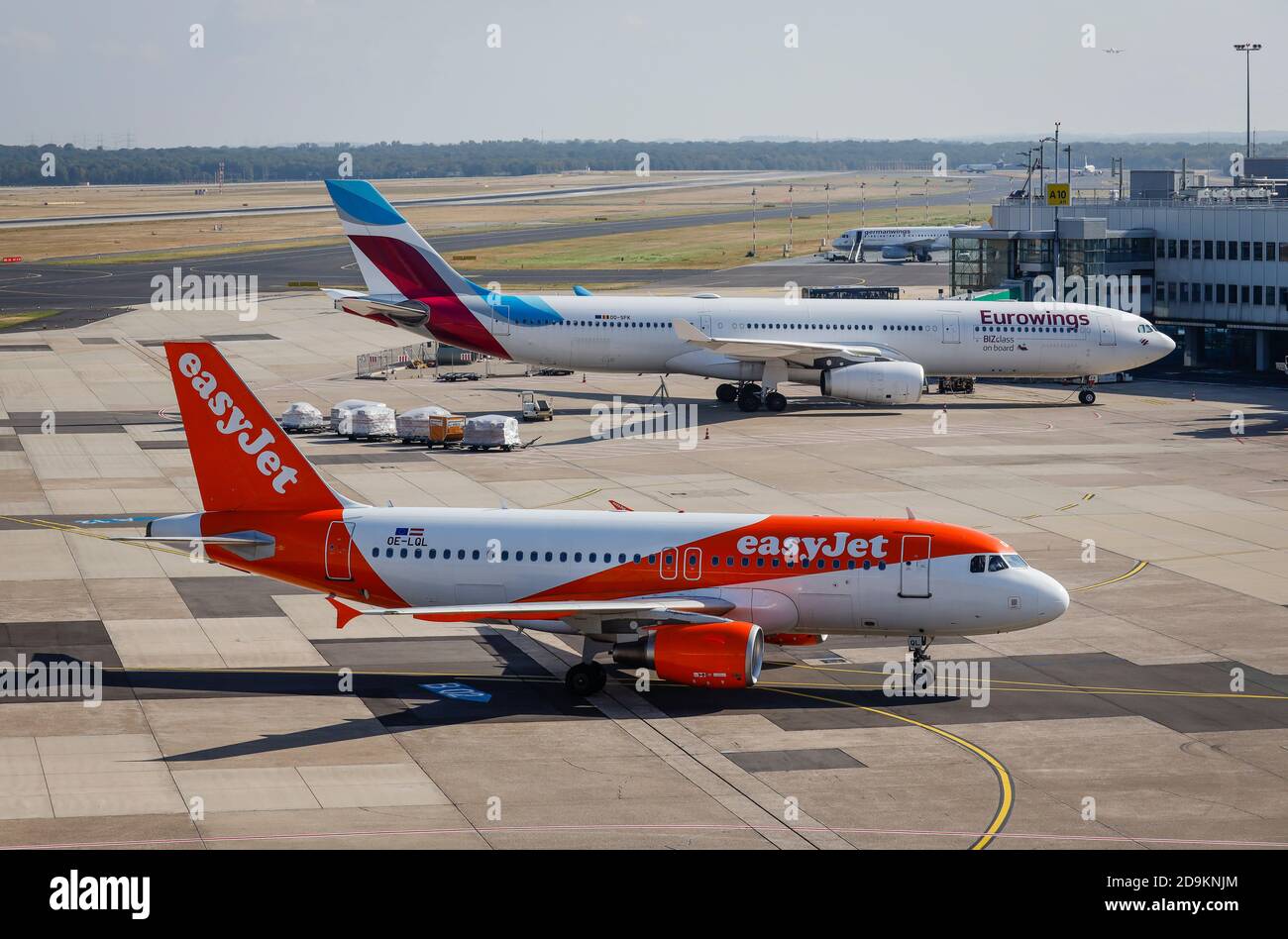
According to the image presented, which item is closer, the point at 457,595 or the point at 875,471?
the point at 457,595

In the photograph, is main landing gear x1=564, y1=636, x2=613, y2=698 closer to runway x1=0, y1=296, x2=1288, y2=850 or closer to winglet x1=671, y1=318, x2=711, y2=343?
runway x1=0, y1=296, x2=1288, y2=850

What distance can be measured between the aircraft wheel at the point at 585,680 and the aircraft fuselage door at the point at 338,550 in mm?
6081

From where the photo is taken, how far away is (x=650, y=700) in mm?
36594

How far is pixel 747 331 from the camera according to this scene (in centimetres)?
8225

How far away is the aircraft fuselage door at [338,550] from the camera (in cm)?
3838

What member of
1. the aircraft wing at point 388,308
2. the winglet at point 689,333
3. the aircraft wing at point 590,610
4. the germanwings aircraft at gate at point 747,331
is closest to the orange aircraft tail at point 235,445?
the aircraft wing at point 590,610

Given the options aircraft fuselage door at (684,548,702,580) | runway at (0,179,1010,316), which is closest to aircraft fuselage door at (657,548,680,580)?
aircraft fuselage door at (684,548,702,580)

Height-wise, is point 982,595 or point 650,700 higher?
point 982,595

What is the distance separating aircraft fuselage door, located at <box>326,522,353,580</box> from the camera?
126 ft

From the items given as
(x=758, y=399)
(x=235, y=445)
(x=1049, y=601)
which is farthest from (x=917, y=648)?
(x=758, y=399)
